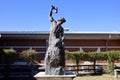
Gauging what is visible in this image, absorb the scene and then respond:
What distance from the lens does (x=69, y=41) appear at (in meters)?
27.2

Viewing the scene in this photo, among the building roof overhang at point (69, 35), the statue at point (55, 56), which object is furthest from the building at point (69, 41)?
the statue at point (55, 56)

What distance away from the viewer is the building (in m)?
26.5

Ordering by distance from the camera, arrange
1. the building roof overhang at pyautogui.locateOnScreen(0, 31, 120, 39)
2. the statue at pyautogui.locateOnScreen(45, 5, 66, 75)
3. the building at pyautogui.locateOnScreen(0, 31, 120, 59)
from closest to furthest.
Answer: the statue at pyautogui.locateOnScreen(45, 5, 66, 75), the building roof overhang at pyautogui.locateOnScreen(0, 31, 120, 39), the building at pyautogui.locateOnScreen(0, 31, 120, 59)

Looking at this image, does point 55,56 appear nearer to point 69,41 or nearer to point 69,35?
Answer: point 69,35

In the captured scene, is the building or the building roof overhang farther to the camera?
the building

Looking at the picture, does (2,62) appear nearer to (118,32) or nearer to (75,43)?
(75,43)

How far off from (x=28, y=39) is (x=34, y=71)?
3.08m

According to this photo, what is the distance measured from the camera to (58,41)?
1215cm

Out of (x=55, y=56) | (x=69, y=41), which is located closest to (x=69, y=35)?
(x=69, y=41)

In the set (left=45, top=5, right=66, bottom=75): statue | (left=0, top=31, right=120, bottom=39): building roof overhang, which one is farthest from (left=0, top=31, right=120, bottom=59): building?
(left=45, top=5, right=66, bottom=75): statue

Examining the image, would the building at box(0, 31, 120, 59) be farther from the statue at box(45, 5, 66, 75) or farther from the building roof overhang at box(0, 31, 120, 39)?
the statue at box(45, 5, 66, 75)

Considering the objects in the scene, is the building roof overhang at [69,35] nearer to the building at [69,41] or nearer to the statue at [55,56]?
the building at [69,41]

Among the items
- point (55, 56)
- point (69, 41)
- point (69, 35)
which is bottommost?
point (55, 56)

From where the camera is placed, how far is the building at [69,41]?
26453 mm
